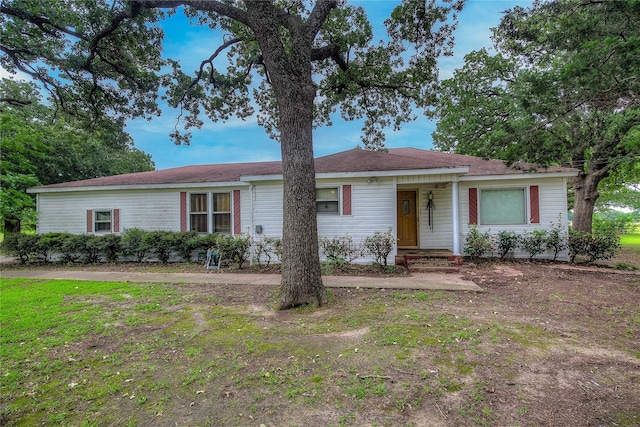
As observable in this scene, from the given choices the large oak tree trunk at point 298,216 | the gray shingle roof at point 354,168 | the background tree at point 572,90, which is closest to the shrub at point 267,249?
the gray shingle roof at point 354,168

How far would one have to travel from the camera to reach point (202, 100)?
1058 cm

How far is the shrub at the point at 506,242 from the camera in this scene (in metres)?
9.52

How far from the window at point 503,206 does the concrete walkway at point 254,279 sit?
11.7 ft

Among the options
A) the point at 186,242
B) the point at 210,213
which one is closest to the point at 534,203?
the point at 210,213

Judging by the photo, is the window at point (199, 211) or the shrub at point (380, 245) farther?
the window at point (199, 211)

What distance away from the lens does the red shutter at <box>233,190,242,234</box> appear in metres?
10.6

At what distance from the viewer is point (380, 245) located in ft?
27.3

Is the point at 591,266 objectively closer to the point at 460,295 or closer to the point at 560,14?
the point at 460,295

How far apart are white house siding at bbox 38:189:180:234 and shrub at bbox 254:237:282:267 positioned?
3834 millimetres

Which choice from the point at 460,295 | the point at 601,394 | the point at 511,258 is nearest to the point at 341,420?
the point at 601,394

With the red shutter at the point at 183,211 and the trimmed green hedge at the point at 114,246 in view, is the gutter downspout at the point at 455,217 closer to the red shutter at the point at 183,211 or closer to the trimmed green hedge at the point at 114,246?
the trimmed green hedge at the point at 114,246

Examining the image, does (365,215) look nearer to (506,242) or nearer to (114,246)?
(506,242)

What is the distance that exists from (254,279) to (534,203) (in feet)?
30.8

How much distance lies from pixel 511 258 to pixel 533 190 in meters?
2.41
